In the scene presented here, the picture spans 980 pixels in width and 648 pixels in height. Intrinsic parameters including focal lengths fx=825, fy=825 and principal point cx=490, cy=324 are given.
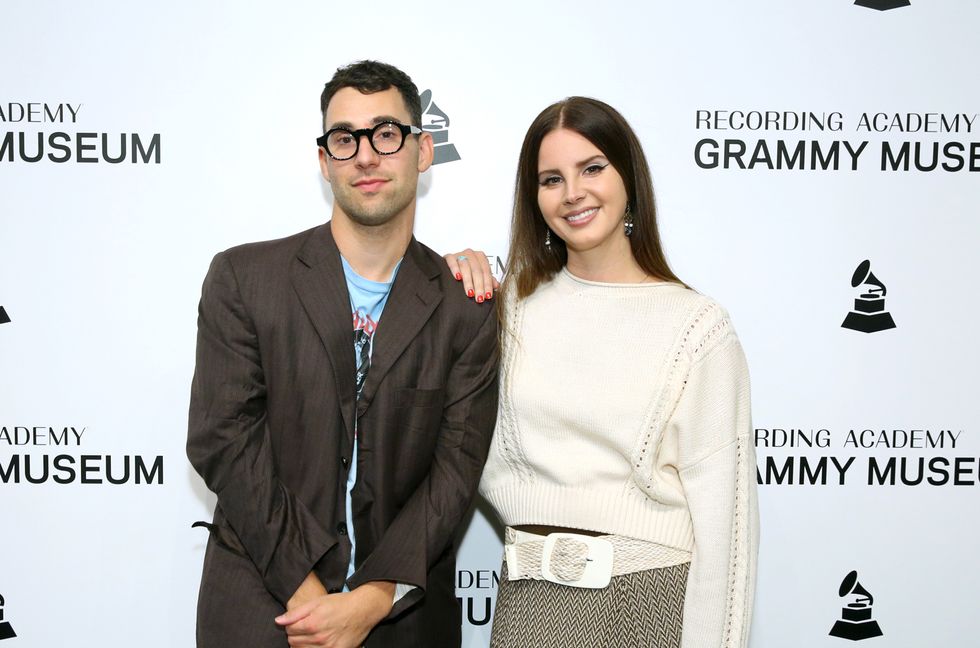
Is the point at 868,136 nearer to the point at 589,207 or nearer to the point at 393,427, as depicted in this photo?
the point at 589,207

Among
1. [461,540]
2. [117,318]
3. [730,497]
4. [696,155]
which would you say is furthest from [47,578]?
[696,155]

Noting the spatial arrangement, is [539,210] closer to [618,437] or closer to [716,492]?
[618,437]

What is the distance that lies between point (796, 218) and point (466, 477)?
127 cm

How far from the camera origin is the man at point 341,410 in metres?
Result: 1.76

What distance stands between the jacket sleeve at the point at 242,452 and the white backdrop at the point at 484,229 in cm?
65

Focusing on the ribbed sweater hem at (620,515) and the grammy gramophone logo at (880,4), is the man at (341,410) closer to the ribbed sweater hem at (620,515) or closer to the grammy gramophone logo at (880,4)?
the ribbed sweater hem at (620,515)

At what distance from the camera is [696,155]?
2395mm

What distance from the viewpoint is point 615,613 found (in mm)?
1780

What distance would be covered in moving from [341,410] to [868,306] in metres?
1.61

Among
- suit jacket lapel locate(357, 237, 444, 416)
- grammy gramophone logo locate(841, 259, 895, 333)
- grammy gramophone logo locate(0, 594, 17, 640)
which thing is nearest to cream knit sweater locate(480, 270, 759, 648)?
suit jacket lapel locate(357, 237, 444, 416)

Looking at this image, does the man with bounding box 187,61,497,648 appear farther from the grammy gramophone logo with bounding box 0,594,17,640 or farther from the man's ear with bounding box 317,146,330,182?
the grammy gramophone logo with bounding box 0,594,17,640

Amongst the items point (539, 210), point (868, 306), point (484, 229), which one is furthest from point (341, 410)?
point (868, 306)

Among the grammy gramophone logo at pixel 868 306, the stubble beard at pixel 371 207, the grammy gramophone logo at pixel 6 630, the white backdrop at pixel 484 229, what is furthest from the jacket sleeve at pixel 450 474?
the grammy gramophone logo at pixel 6 630

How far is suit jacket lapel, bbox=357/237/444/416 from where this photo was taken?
71.1 inches
